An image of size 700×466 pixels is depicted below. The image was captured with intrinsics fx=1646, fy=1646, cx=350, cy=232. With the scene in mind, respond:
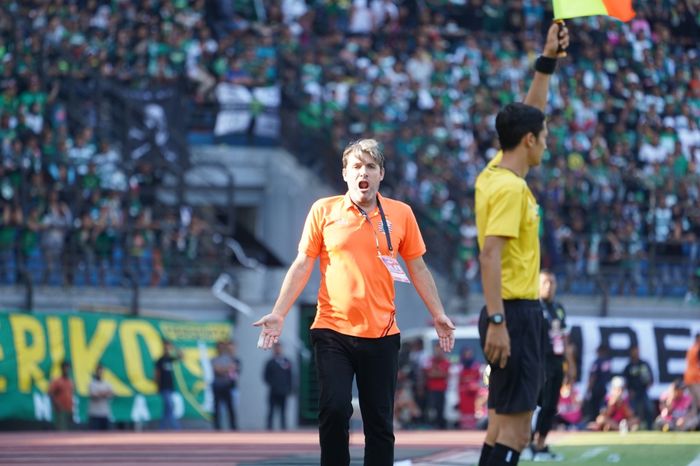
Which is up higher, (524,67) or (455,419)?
(524,67)

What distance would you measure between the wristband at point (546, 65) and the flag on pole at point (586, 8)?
1.77 feet

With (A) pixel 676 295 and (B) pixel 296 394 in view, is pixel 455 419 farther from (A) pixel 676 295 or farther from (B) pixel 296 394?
(A) pixel 676 295

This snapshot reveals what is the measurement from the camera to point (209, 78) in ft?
97.2

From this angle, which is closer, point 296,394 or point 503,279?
point 503,279

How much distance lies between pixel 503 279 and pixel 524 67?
26.1m

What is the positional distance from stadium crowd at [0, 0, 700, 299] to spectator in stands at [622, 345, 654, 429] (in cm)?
325

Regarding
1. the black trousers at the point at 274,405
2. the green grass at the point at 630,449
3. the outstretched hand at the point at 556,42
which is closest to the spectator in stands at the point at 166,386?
the black trousers at the point at 274,405

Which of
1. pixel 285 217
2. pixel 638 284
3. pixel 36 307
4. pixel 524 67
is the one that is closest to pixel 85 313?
pixel 36 307

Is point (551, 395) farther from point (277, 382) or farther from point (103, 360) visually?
point (277, 382)

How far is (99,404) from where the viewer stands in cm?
2473

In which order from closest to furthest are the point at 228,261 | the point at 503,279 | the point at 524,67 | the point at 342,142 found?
1. the point at 503,279
2. the point at 228,261
3. the point at 342,142
4. the point at 524,67

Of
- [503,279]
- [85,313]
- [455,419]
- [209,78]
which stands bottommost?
[455,419]

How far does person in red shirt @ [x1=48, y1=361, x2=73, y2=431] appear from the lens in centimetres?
2430

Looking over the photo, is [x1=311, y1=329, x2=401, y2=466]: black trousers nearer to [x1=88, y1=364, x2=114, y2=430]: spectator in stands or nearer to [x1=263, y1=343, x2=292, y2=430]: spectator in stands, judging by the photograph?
[x1=88, y1=364, x2=114, y2=430]: spectator in stands
